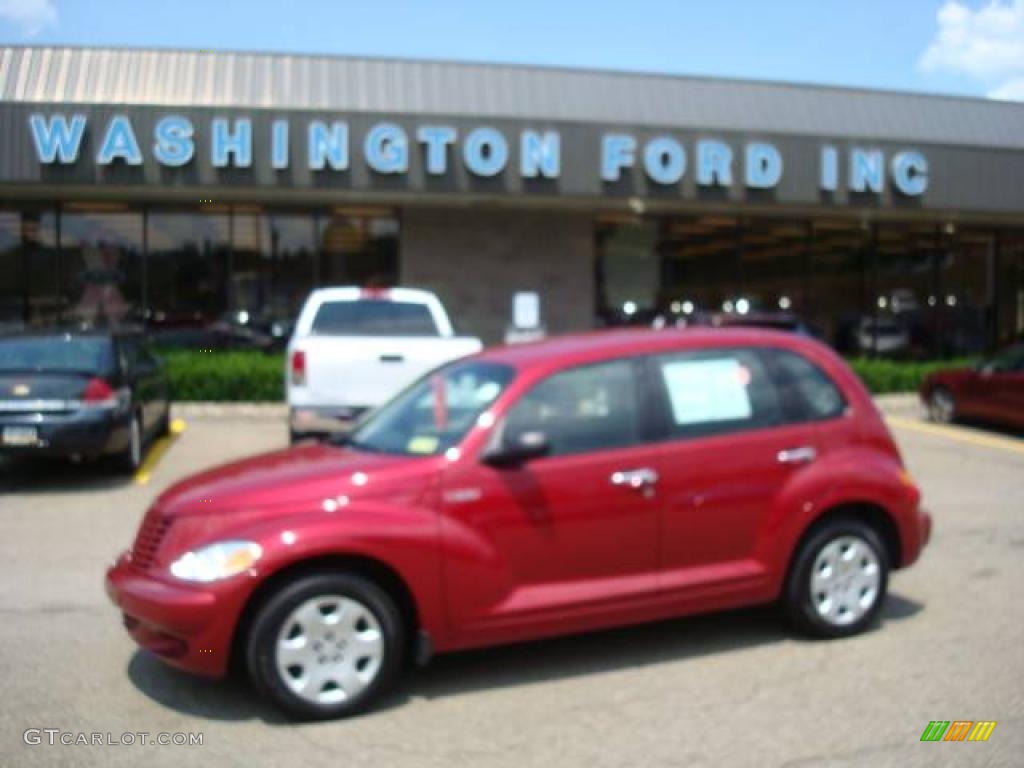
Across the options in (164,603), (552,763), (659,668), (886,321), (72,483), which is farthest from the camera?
(886,321)

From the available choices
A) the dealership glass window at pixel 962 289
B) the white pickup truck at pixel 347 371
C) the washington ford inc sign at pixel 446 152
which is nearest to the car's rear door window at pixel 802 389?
the white pickup truck at pixel 347 371

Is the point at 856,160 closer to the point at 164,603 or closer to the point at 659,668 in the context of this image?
the point at 659,668

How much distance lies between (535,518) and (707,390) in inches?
46.9

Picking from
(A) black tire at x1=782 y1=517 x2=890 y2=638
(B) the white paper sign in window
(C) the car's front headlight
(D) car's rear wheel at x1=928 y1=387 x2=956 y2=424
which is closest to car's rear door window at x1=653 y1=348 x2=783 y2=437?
(B) the white paper sign in window

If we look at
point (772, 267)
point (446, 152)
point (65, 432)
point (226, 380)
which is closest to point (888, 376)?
point (772, 267)

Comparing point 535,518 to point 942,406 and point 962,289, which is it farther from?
point 962,289

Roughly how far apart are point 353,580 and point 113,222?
15307mm

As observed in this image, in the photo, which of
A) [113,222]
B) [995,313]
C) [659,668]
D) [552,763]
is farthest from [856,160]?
[552,763]

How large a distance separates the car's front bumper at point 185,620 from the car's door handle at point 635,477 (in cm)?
178

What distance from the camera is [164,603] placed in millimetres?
4289

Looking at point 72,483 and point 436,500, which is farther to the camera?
point 72,483

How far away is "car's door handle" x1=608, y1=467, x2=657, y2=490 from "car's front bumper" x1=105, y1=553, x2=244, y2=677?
A: 5.85 feet

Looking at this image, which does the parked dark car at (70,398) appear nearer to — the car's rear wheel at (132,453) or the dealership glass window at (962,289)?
the car's rear wheel at (132,453)

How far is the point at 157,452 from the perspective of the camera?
39.1 ft
